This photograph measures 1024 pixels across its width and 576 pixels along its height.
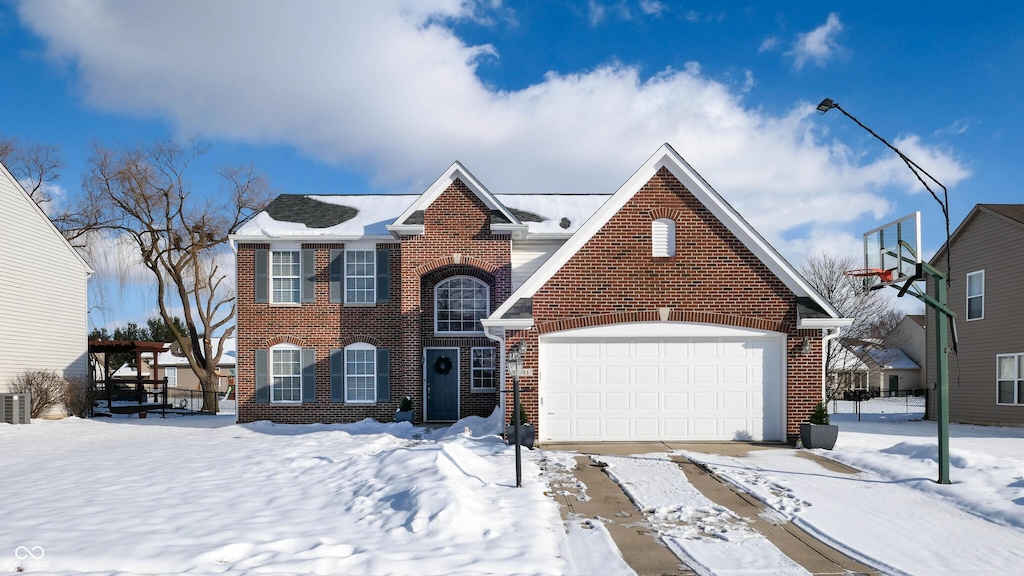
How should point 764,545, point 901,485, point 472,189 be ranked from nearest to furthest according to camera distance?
point 764,545, point 901,485, point 472,189

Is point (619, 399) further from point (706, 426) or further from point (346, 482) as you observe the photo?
point (346, 482)

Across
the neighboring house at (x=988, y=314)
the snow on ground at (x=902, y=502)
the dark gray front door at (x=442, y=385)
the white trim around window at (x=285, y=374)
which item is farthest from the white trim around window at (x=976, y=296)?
the white trim around window at (x=285, y=374)

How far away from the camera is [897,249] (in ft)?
38.7

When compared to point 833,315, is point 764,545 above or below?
below

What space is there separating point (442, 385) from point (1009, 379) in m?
17.6

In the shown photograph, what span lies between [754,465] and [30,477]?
1227 cm

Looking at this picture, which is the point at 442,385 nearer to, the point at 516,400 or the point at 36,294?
the point at 516,400

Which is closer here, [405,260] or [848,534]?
[848,534]

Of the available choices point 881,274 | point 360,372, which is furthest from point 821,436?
point 360,372

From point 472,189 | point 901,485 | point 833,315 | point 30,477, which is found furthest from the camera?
point 472,189

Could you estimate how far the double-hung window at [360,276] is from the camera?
20500mm

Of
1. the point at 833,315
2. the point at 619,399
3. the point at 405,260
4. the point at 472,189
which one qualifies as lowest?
the point at 619,399

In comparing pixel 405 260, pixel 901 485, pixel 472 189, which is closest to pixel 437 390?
pixel 405 260

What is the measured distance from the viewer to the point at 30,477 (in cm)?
1146
